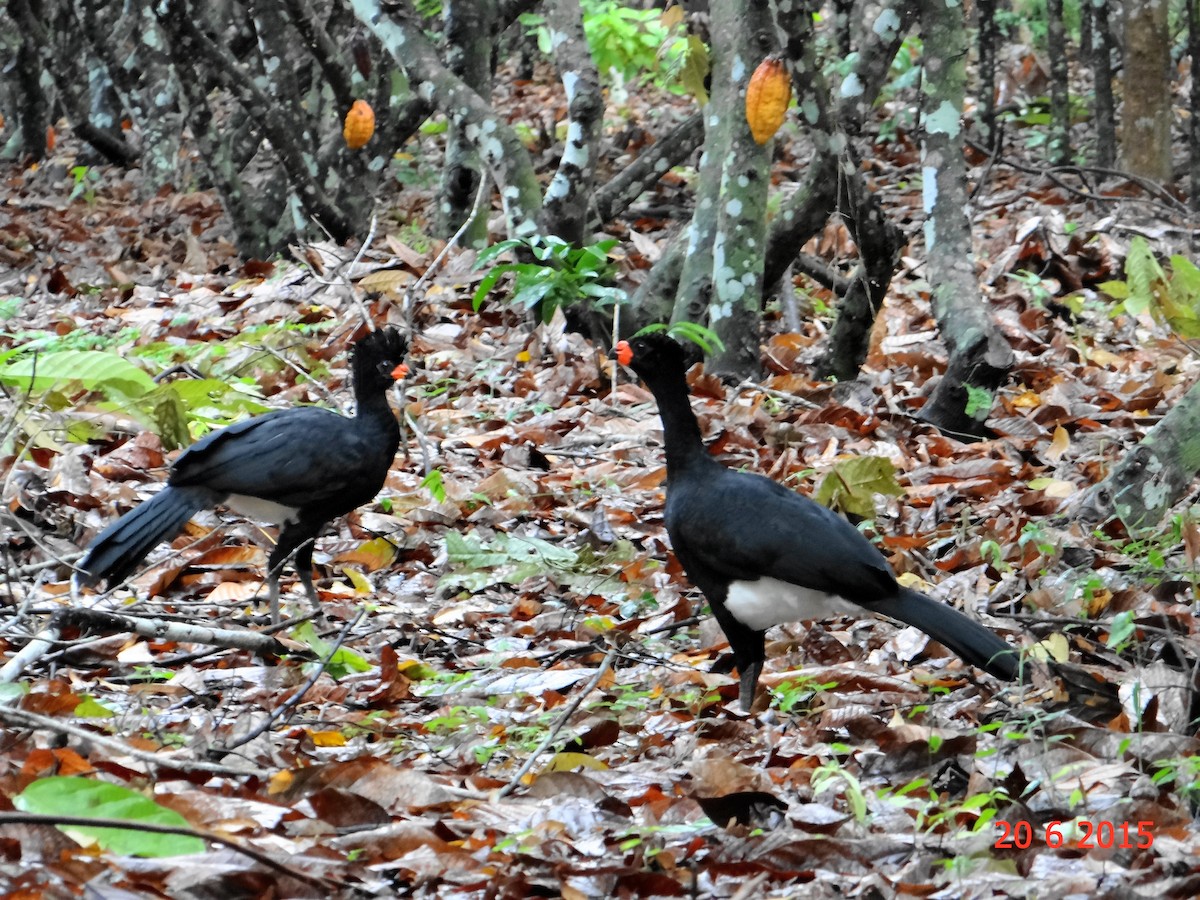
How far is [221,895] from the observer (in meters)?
2.72

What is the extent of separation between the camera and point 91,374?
6879mm

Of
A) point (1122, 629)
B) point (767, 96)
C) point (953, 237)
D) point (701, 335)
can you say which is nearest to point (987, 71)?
point (701, 335)

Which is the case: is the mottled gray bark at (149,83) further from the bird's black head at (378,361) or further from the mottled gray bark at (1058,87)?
the bird's black head at (378,361)

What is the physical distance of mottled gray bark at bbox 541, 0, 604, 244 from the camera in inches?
328

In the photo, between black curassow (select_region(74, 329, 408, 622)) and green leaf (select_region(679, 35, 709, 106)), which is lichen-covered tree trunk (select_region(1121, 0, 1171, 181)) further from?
black curassow (select_region(74, 329, 408, 622))

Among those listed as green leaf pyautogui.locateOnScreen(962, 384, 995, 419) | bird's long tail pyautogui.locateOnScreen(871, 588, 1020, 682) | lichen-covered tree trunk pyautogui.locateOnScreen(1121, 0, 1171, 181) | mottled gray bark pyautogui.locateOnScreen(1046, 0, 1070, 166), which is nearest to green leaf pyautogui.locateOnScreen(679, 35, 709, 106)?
green leaf pyautogui.locateOnScreen(962, 384, 995, 419)

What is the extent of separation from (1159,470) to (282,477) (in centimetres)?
310

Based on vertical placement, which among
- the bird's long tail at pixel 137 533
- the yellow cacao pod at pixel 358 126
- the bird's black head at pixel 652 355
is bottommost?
the bird's long tail at pixel 137 533

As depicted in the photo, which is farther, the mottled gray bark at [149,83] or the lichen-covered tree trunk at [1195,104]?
the mottled gray bark at [149,83]

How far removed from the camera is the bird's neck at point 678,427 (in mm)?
4941

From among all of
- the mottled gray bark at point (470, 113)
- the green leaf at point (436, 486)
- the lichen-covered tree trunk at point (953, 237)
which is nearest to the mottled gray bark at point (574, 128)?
the mottled gray bark at point (470, 113)

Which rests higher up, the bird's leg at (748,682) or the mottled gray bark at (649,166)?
the mottled gray bark at (649,166)

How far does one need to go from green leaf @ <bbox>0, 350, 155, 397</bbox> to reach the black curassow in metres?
1.37

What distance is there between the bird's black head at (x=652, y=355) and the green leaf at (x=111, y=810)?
9.02 feet
